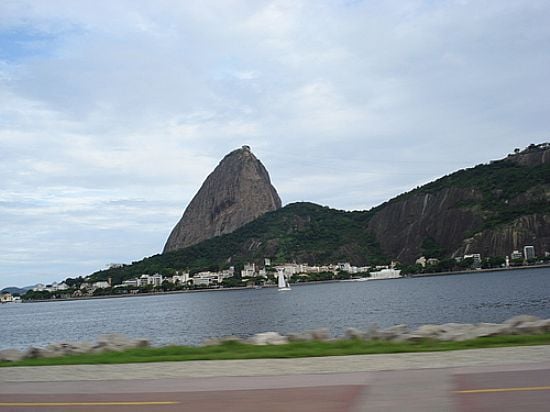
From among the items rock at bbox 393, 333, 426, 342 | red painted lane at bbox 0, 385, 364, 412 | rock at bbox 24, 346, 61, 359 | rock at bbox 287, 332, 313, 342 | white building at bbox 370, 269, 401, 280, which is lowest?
red painted lane at bbox 0, 385, 364, 412

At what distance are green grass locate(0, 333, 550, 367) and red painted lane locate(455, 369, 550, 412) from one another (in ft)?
14.2

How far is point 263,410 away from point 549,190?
182713 mm

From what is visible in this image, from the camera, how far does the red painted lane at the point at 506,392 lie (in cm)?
862

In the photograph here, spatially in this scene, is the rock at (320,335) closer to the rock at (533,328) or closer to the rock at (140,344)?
the rock at (140,344)

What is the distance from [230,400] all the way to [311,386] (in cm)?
143

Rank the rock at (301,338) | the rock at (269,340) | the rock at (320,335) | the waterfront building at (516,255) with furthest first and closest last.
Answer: the waterfront building at (516,255)
the rock at (320,335)
the rock at (301,338)
the rock at (269,340)

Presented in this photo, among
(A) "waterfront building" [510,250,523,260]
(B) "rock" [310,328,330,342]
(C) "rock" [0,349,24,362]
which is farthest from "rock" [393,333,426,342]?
(A) "waterfront building" [510,250,523,260]

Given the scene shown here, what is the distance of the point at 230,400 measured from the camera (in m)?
10.1

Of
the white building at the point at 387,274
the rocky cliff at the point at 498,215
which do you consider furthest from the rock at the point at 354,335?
the white building at the point at 387,274

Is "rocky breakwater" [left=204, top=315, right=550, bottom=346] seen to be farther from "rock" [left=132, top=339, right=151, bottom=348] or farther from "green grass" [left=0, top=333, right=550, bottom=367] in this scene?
"rock" [left=132, top=339, right=151, bottom=348]

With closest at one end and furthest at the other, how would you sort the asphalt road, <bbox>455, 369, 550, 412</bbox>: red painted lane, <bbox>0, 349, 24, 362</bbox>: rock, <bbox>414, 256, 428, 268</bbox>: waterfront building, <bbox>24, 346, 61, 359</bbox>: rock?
<bbox>455, 369, 550, 412</bbox>: red painted lane, the asphalt road, <bbox>0, 349, 24, 362</bbox>: rock, <bbox>24, 346, 61, 359</bbox>: rock, <bbox>414, 256, 428, 268</bbox>: waterfront building

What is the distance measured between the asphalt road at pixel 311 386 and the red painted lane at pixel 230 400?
0.01m

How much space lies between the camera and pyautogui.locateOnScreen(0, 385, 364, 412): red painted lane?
947 cm

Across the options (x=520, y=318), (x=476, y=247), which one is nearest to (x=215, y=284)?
(x=476, y=247)
